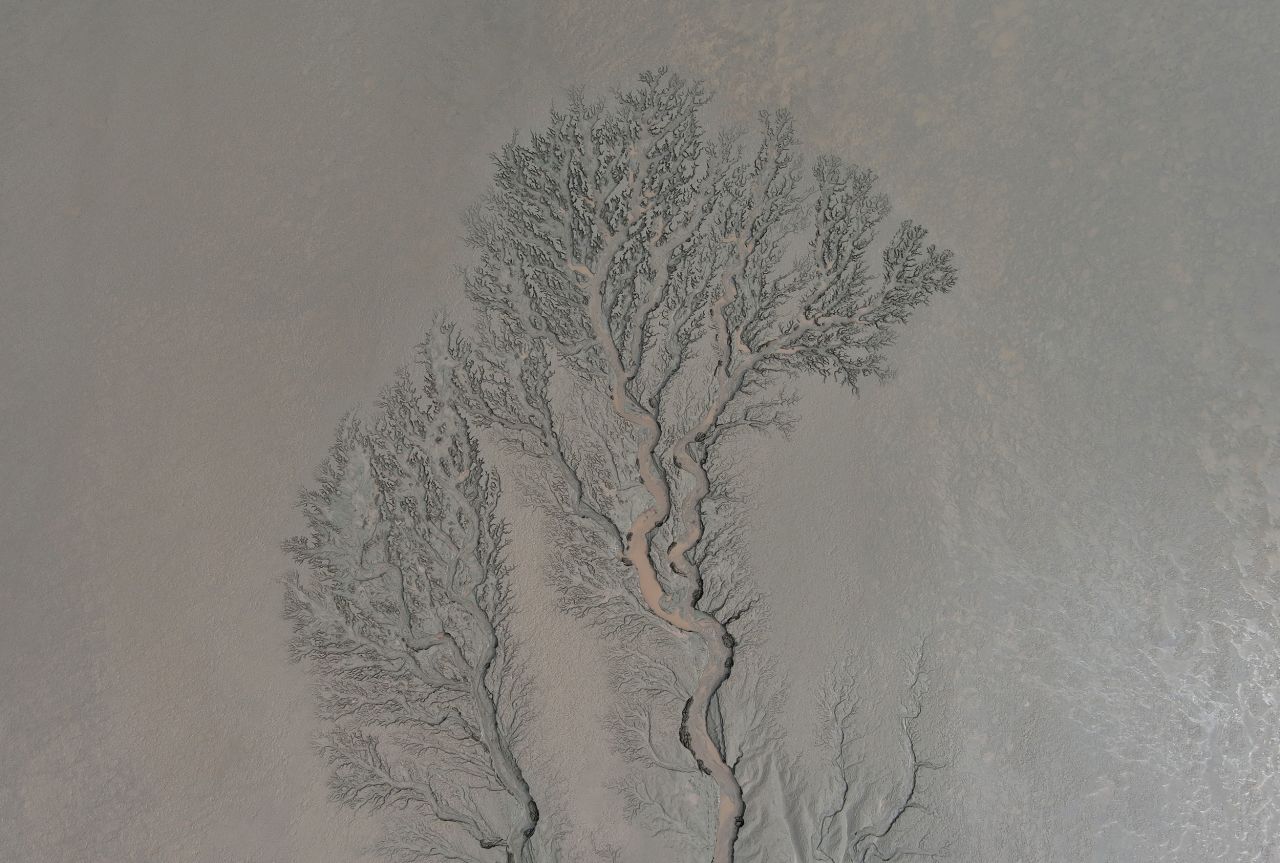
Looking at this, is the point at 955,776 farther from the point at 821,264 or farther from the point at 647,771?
the point at 821,264

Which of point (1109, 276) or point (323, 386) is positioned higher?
point (1109, 276)

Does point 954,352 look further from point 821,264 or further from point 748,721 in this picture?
point 748,721

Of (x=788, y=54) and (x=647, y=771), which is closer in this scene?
(x=647, y=771)

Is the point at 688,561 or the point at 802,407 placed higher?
the point at 802,407

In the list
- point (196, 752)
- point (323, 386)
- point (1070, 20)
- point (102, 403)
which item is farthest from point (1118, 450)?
point (102, 403)

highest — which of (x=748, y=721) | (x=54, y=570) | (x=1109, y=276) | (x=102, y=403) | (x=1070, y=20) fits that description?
(x=1070, y=20)

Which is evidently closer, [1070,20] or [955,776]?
[955,776]

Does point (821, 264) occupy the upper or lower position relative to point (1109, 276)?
lower

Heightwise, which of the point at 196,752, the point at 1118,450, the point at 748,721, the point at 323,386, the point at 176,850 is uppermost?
the point at 1118,450

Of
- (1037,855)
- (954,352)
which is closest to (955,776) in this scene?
(1037,855)
